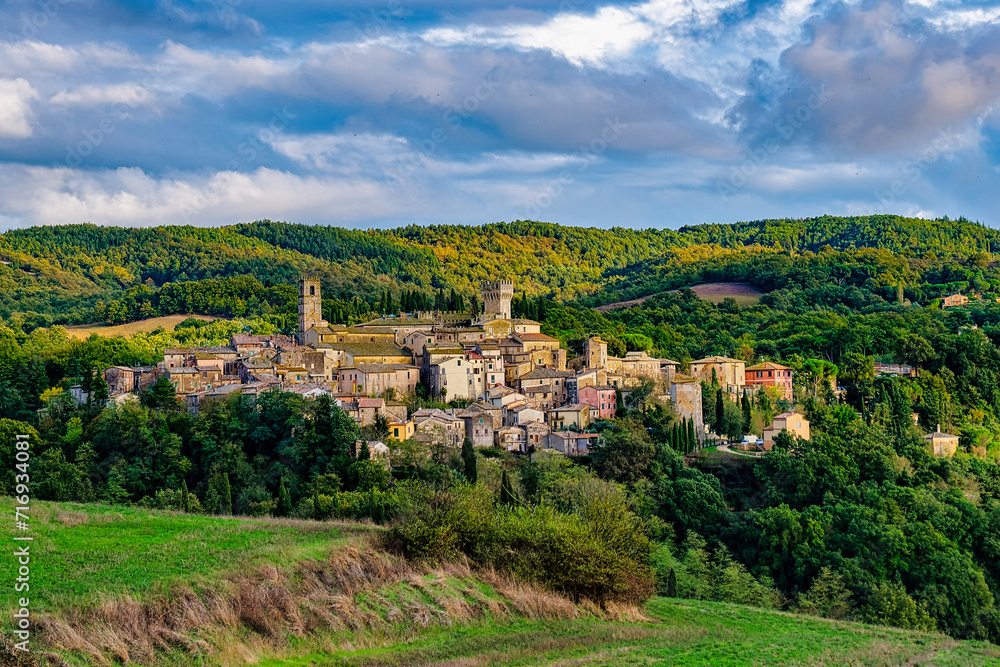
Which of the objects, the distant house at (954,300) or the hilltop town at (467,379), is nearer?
the hilltop town at (467,379)

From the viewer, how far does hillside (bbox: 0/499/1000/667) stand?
1602 cm

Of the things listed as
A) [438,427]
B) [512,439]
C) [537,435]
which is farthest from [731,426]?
[438,427]

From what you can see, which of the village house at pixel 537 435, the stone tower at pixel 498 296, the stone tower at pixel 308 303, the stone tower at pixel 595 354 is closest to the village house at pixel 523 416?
the village house at pixel 537 435

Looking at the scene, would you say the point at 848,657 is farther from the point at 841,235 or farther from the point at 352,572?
the point at 841,235

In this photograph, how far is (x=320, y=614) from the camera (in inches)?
711

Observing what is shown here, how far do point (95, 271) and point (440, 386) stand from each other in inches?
3674

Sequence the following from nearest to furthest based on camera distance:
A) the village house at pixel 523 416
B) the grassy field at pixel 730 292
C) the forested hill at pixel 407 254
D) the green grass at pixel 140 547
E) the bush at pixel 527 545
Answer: the green grass at pixel 140 547 → the bush at pixel 527 545 → the village house at pixel 523 416 → the grassy field at pixel 730 292 → the forested hill at pixel 407 254

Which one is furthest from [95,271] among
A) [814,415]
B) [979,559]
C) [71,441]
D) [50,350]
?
[979,559]

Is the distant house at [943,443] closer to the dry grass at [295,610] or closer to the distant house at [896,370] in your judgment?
the distant house at [896,370]

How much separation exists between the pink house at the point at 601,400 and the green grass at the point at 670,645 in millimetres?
22211

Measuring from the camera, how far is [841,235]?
148m

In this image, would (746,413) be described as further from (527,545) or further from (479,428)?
(527,545)

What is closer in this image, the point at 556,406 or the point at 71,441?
the point at 71,441

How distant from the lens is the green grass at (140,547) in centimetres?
1719
